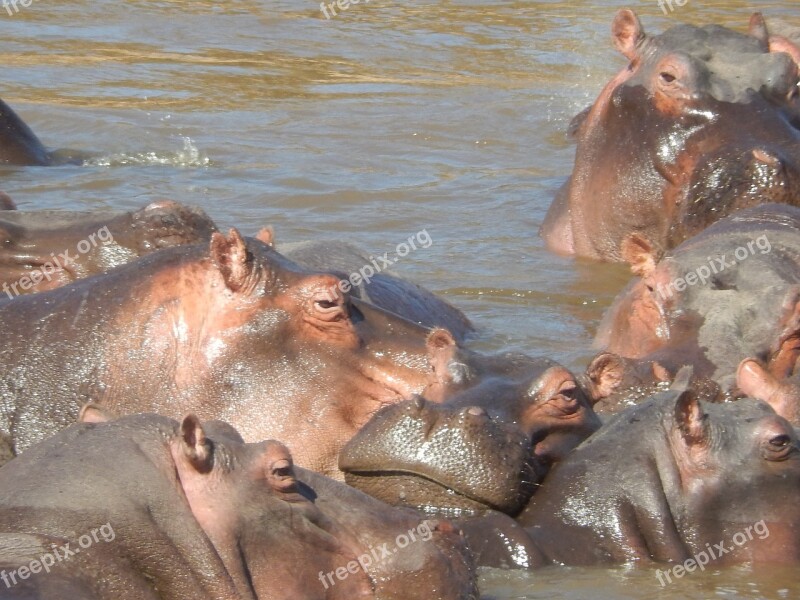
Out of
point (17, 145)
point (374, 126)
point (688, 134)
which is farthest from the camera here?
point (374, 126)

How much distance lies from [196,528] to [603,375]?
202cm

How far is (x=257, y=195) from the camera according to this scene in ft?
34.2

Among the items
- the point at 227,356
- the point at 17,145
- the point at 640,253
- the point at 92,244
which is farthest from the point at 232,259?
the point at 17,145

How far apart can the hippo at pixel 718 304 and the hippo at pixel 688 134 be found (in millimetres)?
769

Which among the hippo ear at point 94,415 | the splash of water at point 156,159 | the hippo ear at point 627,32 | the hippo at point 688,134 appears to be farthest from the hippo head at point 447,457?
the splash of water at point 156,159

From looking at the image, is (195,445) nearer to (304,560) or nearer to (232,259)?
(304,560)

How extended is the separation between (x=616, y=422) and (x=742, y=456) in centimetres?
35

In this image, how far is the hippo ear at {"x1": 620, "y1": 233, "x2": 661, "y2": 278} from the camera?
6738 mm

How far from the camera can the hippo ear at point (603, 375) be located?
508 cm

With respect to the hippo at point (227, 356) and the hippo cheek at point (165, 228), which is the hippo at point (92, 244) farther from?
the hippo at point (227, 356)

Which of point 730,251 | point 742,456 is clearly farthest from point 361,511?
point 730,251

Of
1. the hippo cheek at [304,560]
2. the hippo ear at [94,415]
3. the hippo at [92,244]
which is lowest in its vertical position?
the hippo at [92,244]

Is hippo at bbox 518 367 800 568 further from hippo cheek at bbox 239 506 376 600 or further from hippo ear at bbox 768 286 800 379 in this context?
hippo ear at bbox 768 286 800 379

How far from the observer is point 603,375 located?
5133mm
